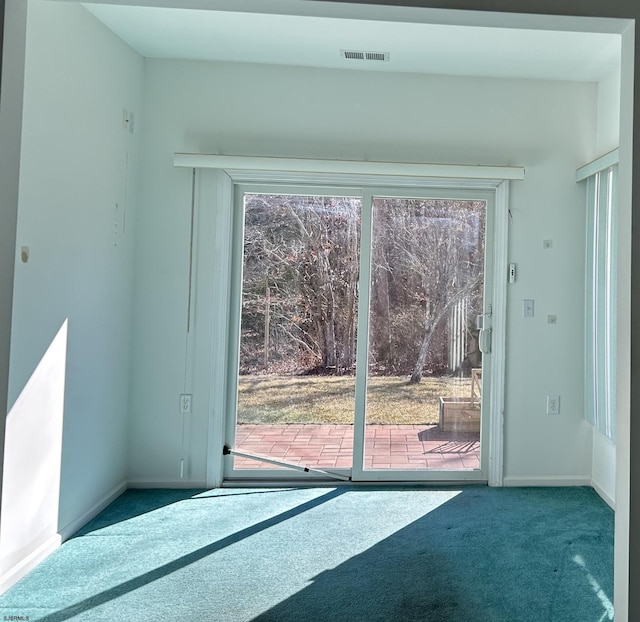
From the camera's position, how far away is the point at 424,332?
3027mm

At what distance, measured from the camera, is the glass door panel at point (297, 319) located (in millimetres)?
3010

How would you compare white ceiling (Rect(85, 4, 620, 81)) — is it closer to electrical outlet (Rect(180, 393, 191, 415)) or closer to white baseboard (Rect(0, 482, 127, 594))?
electrical outlet (Rect(180, 393, 191, 415))

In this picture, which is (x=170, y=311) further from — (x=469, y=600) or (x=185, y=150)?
(x=469, y=600)

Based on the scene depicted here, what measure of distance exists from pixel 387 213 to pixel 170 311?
1.58 meters

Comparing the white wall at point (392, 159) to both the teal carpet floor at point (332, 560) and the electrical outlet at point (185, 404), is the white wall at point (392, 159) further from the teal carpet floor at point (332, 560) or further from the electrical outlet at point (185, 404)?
the teal carpet floor at point (332, 560)

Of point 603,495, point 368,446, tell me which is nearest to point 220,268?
point 368,446

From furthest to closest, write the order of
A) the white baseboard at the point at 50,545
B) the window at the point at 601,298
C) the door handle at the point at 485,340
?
1. the door handle at the point at 485,340
2. the window at the point at 601,298
3. the white baseboard at the point at 50,545

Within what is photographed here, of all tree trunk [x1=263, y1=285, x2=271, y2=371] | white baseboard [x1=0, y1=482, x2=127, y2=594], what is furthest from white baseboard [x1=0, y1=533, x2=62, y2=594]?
tree trunk [x1=263, y1=285, x2=271, y2=371]

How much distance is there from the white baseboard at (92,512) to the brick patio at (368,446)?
730mm

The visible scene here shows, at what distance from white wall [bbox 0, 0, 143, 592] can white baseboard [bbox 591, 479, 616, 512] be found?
3.00 m

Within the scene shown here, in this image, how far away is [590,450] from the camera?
2.97 metres

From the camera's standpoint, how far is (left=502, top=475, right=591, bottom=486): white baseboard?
2941mm

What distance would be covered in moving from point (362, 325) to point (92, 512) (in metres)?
1.93

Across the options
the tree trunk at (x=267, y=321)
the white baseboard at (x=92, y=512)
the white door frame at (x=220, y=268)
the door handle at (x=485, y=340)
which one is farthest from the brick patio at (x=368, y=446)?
the white baseboard at (x=92, y=512)
